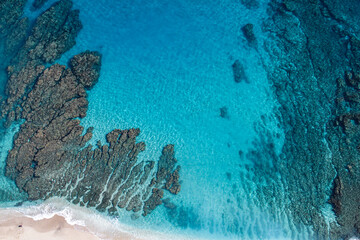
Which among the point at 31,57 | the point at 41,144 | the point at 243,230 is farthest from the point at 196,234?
the point at 31,57

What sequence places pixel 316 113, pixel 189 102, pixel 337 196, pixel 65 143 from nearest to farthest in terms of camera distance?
1. pixel 337 196
2. pixel 65 143
3. pixel 316 113
4. pixel 189 102

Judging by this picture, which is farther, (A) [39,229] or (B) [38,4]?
(B) [38,4]

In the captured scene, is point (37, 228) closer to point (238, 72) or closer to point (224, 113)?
point (224, 113)

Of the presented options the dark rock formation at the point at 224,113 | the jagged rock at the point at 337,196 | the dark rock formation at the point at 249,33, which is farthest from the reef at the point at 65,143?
the dark rock formation at the point at 249,33

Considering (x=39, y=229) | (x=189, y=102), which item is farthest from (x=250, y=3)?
(x=39, y=229)

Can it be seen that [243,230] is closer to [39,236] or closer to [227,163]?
[227,163]

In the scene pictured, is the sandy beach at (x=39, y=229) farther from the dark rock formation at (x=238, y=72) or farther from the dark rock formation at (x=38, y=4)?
the dark rock formation at (x=38, y=4)

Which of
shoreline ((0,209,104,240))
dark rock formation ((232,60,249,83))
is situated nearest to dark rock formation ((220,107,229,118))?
dark rock formation ((232,60,249,83))
